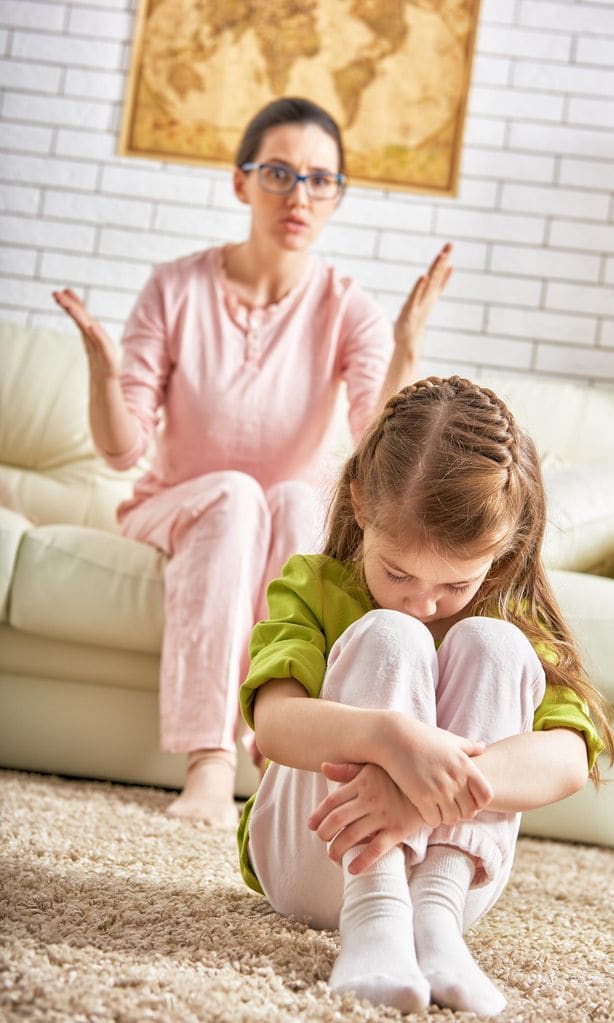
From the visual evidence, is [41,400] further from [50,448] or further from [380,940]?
[380,940]

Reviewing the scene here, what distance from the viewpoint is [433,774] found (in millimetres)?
922

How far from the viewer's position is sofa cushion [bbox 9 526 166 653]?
1930 millimetres

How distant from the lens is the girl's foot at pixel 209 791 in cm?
169

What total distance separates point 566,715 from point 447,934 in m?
0.25

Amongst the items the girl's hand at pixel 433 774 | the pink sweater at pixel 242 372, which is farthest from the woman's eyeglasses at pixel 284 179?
the girl's hand at pixel 433 774

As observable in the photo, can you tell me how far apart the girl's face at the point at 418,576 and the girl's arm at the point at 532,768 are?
16cm

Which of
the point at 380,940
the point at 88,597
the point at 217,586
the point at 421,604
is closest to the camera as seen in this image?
the point at 380,940

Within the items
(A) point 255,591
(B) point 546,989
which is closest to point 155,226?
(A) point 255,591

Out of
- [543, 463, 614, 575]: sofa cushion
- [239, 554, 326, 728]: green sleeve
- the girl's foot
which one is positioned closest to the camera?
[239, 554, 326, 728]: green sleeve

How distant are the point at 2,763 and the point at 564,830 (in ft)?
3.21

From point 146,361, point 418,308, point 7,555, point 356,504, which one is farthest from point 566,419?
point 356,504

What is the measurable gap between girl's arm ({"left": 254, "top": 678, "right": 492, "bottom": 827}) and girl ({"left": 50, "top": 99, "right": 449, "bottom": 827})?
830 mm

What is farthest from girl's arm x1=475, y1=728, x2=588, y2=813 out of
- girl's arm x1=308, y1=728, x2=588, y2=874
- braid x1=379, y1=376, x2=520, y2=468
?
braid x1=379, y1=376, x2=520, y2=468

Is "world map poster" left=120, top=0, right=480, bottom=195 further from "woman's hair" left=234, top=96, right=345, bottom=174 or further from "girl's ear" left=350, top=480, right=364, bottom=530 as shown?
"girl's ear" left=350, top=480, right=364, bottom=530
